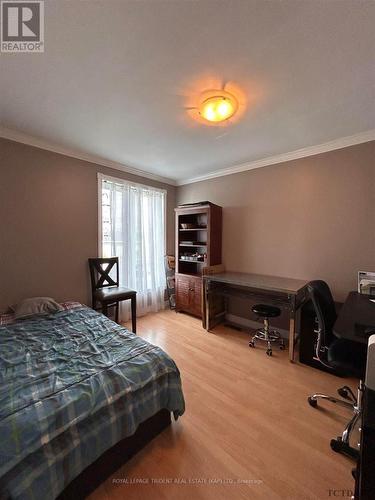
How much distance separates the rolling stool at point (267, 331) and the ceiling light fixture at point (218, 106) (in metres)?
2.19

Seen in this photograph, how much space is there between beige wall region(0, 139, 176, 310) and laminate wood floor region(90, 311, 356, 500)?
77.9 inches

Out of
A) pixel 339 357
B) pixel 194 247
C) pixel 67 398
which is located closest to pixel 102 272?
pixel 194 247

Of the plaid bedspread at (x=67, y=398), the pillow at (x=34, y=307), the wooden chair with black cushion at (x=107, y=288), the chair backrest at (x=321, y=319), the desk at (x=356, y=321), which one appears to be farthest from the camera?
the wooden chair with black cushion at (x=107, y=288)

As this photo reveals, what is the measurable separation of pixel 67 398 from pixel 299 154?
3386 mm

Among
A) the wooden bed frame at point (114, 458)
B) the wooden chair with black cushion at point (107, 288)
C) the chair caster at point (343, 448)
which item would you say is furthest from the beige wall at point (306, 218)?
the wooden bed frame at point (114, 458)

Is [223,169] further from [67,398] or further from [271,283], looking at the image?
[67,398]

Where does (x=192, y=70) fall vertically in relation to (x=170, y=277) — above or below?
above

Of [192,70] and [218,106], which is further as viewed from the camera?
[218,106]

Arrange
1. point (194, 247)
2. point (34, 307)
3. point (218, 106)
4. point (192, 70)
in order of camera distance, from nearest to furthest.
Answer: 1. point (192, 70)
2. point (218, 106)
3. point (34, 307)
4. point (194, 247)

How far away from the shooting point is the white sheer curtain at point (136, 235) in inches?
128

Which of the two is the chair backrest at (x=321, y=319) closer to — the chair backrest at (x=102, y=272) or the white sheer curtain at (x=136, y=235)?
the chair backrest at (x=102, y=272)

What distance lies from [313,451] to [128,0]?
2822mm

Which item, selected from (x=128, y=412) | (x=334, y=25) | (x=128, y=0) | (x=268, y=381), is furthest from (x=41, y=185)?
(x=268, y=381)

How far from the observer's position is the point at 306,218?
271 cm
